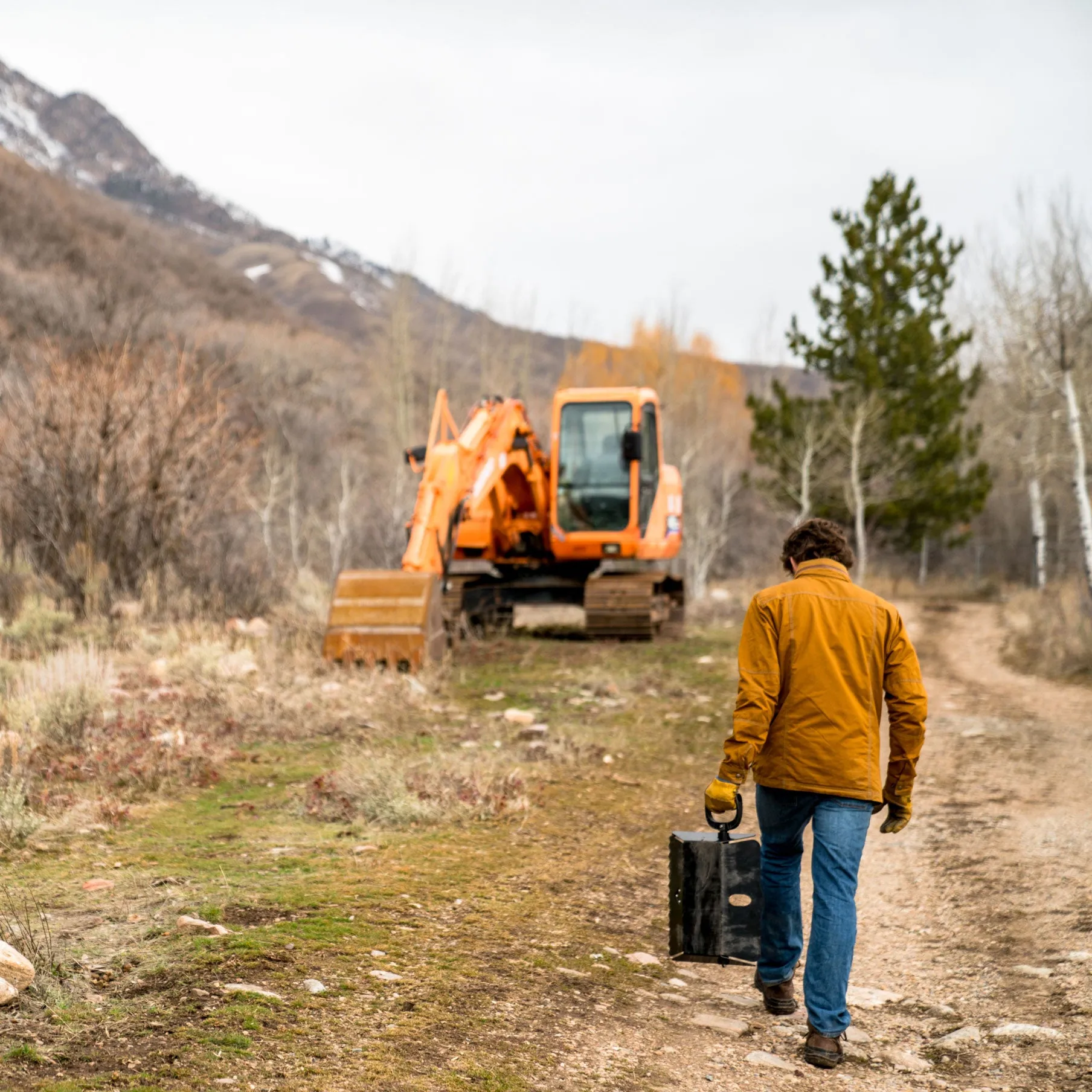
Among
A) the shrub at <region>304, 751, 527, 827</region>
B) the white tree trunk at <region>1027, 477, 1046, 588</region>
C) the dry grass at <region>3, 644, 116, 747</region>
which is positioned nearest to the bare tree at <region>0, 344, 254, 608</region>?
the dry grass at <region>3, 644, 116, 747</region>

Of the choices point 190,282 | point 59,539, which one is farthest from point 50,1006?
point 190,282

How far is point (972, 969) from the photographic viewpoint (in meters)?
5.19

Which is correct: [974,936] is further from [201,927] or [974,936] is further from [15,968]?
[15,968]

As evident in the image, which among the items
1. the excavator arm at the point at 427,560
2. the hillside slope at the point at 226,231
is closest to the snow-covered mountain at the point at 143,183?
the hillside slope at the point at 226,231

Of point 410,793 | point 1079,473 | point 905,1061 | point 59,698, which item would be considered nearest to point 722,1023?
point 905,1061

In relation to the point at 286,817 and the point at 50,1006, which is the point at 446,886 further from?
the point at 50,1006

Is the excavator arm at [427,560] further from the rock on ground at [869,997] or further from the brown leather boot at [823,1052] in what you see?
the brown leather boot at [823,1052]

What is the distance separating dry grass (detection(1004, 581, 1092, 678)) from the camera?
15.4 metres

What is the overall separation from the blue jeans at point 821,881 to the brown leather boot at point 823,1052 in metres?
0.03

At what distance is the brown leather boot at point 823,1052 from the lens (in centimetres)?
405

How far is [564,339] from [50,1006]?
47682 millimetres

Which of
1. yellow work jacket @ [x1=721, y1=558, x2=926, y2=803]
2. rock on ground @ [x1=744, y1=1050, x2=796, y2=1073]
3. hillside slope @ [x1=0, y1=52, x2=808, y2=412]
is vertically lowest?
rock on ground @ [x1=744, y1=1050, x2=796, y2=1073]

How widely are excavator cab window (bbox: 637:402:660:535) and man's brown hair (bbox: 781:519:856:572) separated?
11.1 meters

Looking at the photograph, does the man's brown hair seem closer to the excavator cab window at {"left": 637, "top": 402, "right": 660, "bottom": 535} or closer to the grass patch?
the grass patch
